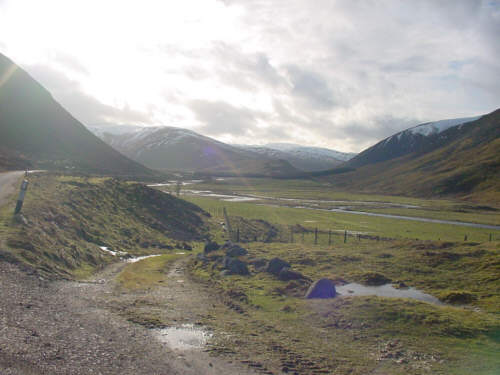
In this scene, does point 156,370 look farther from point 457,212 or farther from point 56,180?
point 457,212

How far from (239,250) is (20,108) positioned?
197 m

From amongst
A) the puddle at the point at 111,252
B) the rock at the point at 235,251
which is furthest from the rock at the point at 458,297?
the puddle at the point at 111,252

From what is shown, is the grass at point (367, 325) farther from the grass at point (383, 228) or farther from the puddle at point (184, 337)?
the grass at point (383, 228)

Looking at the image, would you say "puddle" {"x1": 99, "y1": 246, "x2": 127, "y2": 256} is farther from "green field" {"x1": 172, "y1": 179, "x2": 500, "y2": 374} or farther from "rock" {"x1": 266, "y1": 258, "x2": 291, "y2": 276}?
"rock" {"x1": 266, "y1": 258, "x2": 291, "y2": 276}

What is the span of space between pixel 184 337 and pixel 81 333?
19.0 ft

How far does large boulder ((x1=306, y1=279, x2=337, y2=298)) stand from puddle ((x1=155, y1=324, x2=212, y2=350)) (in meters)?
12.3

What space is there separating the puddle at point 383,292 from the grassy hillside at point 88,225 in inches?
1008

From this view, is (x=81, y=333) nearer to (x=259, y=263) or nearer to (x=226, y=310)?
(x=226, y=310)

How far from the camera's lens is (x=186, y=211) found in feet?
268

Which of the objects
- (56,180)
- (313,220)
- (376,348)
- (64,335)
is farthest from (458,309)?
(313,220)

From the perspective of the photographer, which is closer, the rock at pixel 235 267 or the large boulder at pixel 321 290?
the large boulder at pixel 321 290

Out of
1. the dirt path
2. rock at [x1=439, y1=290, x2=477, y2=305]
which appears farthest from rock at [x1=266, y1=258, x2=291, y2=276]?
rock at [x1=439, y1=290, x2=477, y2=305]

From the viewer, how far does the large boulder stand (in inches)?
1254

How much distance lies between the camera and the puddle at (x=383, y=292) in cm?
3344
